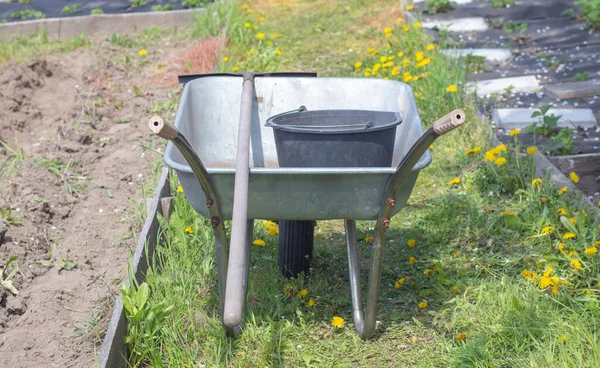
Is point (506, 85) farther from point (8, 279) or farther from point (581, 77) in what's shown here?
point (8, 279)

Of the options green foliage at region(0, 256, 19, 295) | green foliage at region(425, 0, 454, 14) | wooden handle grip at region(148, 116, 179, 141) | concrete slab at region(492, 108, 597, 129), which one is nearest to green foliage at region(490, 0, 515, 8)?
green foliage at region(425, 0, 454, 14)

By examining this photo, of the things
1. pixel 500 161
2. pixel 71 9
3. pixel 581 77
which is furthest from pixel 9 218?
pixel 71 9

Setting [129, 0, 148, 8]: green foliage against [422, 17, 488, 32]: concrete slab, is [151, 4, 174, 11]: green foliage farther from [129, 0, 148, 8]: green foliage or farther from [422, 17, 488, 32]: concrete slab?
[422, 17, 488, 32]: concrete slab

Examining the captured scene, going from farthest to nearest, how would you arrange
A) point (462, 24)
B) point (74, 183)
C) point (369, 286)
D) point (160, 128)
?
point (462, 24) → point (74, 183) → point (369, 286) → point (160, 128)

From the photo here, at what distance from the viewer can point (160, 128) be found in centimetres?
246

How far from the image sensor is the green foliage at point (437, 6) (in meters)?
8.00

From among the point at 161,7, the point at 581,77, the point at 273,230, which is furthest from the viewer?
the point at 161,7

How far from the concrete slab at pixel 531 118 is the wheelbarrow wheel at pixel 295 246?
218cm

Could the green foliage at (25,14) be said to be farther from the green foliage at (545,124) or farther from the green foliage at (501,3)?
the green foliage at (545,124)

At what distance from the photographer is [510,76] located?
20.8 feet

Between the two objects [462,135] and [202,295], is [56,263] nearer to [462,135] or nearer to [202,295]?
[202,295]

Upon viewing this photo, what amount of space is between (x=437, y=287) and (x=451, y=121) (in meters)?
1.41

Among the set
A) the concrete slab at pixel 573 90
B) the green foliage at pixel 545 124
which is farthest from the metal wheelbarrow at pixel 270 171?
the concrete slab at pixel 573 90

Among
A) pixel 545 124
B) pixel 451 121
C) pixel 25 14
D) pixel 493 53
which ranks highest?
pixel 451 121
